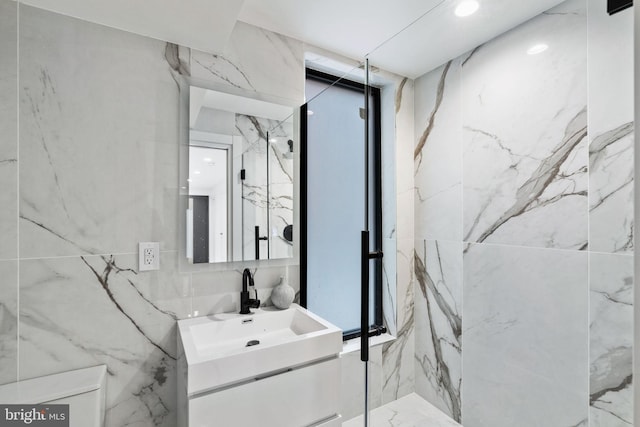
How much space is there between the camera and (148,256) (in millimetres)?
1287

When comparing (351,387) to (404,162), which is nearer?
(404,162)

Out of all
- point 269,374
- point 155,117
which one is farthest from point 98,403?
point 155,117

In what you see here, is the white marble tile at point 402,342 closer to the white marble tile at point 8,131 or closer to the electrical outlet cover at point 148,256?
the electrical outlet cover at point 148,256

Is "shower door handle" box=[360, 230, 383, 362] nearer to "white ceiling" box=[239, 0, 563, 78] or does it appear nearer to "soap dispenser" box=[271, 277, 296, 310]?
"soap dispenser" box=[271, 277, 296, 310]

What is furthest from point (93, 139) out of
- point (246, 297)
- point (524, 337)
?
point (524, 337)

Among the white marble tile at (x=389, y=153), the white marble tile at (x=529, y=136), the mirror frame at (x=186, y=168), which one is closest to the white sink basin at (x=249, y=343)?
the mirror frame at (x=186, y=168)

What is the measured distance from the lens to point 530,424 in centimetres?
A: 79

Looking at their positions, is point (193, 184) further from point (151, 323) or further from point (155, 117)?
point (151, 323)

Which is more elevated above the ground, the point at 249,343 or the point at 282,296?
the point at 282,296

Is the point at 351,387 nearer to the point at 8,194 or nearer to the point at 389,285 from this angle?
the point at 389,285

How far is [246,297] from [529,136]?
1.26m

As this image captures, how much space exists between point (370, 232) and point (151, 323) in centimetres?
102

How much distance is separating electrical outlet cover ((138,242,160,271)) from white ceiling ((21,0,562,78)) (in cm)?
91

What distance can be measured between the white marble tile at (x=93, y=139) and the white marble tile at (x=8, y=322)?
9 centimetres
